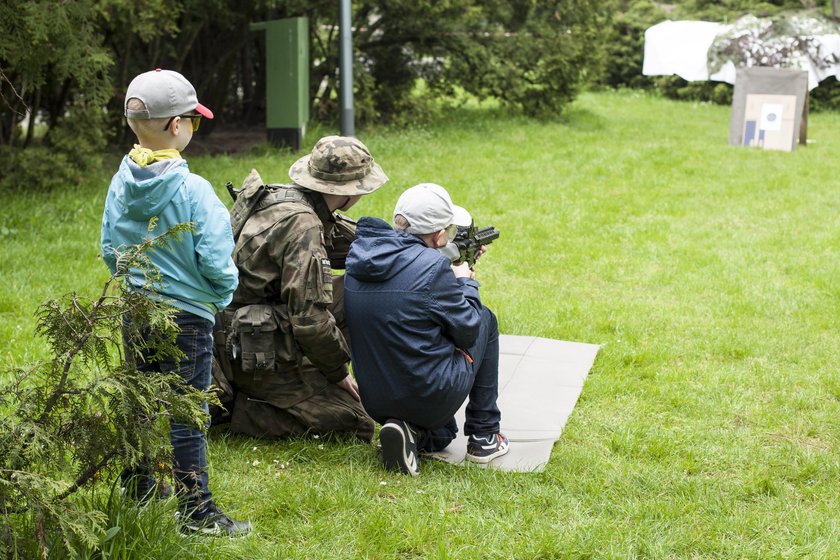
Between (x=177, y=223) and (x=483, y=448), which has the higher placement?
(x=177, y=223)

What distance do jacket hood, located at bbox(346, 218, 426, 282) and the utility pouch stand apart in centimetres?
43

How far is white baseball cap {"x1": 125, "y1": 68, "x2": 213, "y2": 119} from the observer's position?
10.9 ft

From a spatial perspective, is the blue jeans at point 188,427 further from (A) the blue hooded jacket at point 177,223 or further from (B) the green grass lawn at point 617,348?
(B) the green grass lawn at point 617,348

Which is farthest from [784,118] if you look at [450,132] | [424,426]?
[424,426]

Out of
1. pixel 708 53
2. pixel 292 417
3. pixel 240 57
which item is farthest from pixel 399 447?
pixel 708 53

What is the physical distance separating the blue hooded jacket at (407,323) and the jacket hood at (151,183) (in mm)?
1009

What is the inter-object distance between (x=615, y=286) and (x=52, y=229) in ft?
14.7

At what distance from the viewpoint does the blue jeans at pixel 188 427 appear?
3.50 meters

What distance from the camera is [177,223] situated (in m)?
3.42

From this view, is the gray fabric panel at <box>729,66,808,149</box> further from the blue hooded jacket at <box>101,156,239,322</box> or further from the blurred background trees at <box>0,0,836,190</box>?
the blue hooded jacket at <box>101,156,239,322</box>

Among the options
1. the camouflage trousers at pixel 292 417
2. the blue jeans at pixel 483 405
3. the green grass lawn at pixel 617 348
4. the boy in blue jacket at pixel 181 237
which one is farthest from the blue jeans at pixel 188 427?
the blue jeans at pixel 483 405

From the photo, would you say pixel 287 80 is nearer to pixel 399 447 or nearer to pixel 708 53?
pixel 708 53

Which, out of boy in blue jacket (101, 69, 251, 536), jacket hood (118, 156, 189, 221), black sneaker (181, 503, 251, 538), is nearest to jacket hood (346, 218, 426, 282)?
boy in blue jacket (101, 69, 251, 536)

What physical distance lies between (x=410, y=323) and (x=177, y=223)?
113cm
